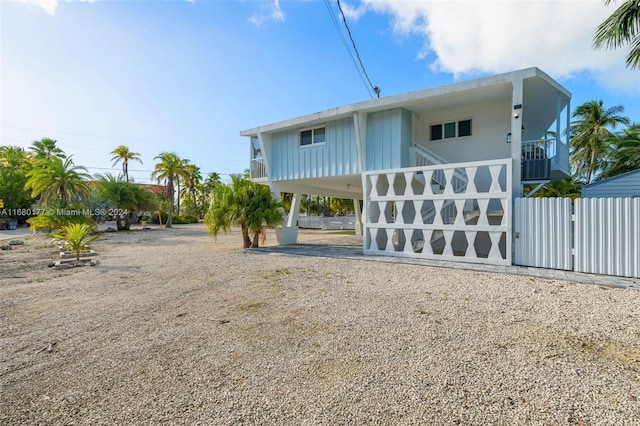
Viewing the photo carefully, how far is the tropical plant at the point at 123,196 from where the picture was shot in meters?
25.3

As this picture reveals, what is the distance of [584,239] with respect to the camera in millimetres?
6480

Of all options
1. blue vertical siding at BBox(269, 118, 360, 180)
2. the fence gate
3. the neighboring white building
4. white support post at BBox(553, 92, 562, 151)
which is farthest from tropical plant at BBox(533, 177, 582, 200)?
blue vertical siding at BBox(269, 118, 360, 180)

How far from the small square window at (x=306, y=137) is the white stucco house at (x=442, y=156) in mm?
44

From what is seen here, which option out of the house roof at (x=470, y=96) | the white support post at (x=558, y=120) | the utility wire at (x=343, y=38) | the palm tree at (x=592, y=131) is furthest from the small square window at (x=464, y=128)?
the palm tree at (x=592, y=131)

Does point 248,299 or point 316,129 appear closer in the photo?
point 248,299

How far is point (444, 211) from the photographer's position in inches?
430

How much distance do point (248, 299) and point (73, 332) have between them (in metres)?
2.40

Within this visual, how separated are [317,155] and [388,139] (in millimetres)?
3030

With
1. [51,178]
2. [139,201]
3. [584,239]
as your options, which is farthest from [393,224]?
[139,201]

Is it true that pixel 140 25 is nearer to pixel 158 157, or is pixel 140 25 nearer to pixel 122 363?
pixel 122 363

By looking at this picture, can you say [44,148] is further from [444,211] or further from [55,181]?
[444,211]

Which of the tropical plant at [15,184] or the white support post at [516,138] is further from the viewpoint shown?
the tropical plant at [15,184]

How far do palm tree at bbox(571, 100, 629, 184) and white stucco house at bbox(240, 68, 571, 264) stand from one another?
16.9 metres

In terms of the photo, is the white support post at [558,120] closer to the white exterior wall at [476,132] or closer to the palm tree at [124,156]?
the white exterior wall at [476,132]
